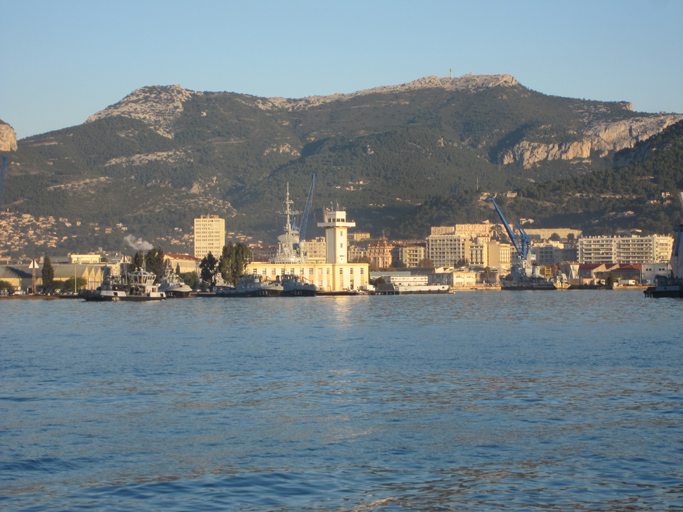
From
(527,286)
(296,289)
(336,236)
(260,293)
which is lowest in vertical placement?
(527,286)

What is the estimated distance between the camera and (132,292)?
9144 cm

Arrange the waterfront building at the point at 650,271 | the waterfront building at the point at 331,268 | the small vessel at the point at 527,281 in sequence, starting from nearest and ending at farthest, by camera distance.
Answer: the waterfront building at the point at 331,268 < the small vessel at the point at 527,281 < the waterfront building at the point at 650,271

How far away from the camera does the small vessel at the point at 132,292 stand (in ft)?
297

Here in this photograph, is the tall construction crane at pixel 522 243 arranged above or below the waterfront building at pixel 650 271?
above

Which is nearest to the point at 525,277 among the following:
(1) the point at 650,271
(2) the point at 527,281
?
(2) the point at 527,281

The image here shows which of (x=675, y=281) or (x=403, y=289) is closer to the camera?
(x=675, y=281)

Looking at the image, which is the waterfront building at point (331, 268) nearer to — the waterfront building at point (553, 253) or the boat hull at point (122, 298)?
the boat hull at point (122, 298)

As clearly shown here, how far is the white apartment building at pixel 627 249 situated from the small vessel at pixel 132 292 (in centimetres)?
11919

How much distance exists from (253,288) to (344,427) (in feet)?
303

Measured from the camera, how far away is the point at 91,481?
12.7 meters

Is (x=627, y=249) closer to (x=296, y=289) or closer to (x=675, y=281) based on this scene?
(x=675, y=281)

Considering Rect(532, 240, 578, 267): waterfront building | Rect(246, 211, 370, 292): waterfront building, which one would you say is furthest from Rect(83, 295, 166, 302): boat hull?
Rect(532, 240, 578, 267): waterfront building

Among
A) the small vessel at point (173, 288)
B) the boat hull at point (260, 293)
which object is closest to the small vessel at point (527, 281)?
the boat hull at point (260, 293)

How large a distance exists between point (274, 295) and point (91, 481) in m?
94.3
